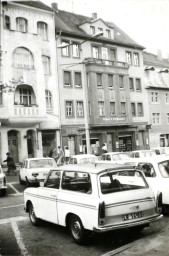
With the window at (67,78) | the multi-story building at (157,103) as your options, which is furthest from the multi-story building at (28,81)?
the multi-story building at (157,103)

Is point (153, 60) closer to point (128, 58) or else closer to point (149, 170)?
point (128, 58)

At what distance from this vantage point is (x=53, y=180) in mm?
8508

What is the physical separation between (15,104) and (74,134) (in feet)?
25.6

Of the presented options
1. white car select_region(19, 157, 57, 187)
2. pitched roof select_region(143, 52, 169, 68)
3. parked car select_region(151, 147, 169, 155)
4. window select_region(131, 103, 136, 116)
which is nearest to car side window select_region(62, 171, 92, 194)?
white car select_region(19, 157, 57, 187)

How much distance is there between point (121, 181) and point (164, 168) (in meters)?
2.82

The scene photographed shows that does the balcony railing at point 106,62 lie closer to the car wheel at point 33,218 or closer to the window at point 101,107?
the window at point 101,107

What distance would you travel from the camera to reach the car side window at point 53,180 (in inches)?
325

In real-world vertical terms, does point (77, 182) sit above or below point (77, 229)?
above

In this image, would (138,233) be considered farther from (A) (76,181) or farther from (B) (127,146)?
(B) (127,146)

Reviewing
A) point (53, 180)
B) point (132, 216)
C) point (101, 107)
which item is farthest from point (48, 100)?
point (132, 216)

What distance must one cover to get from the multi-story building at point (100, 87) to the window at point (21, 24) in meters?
4.04

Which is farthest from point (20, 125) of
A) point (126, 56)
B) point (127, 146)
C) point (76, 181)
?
point (76, 181)

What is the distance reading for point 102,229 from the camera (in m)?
6.69

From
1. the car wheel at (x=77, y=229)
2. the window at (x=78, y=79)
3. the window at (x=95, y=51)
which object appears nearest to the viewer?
the car wheel at (x=77, y=229)
